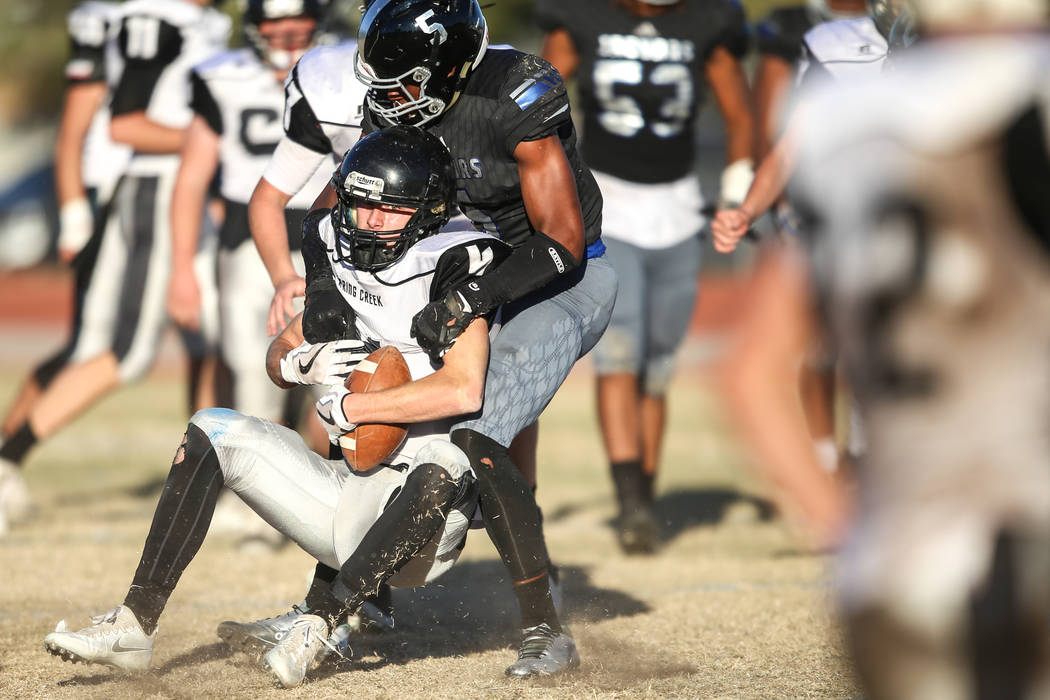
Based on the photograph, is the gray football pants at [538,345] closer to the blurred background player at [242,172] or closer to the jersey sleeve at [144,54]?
the blurred background player at [242,172]

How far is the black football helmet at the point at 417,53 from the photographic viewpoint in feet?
13.0

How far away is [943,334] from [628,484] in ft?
13.1

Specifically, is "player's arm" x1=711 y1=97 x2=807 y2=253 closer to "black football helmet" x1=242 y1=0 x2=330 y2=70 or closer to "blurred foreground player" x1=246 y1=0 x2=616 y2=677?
"blurred foreground player" x1=246 y1=0 x2=616 y2=677

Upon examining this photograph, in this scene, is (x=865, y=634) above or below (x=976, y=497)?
below

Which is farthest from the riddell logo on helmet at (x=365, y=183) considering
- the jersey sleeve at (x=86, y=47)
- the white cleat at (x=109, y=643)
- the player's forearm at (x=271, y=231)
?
the jersey sleeve at (x=86, y=47)

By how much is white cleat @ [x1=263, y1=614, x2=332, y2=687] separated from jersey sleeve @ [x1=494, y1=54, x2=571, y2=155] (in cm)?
144

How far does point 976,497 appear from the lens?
7.01 ft

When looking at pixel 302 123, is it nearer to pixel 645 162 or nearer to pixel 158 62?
pixel 645 162

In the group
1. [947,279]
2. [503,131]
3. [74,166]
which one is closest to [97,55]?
[74,166]

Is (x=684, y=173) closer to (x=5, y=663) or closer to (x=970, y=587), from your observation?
(x=5, y=663)

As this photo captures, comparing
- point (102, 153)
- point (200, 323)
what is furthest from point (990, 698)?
point (102, 153)

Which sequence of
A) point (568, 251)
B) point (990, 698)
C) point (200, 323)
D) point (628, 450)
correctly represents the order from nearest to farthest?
1. point (990, 698)
2. point (568, 251)
3. point (628, 450)
4. point (200, 323)

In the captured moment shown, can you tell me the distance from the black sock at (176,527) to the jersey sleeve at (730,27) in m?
3.45

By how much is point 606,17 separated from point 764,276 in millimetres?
4168
